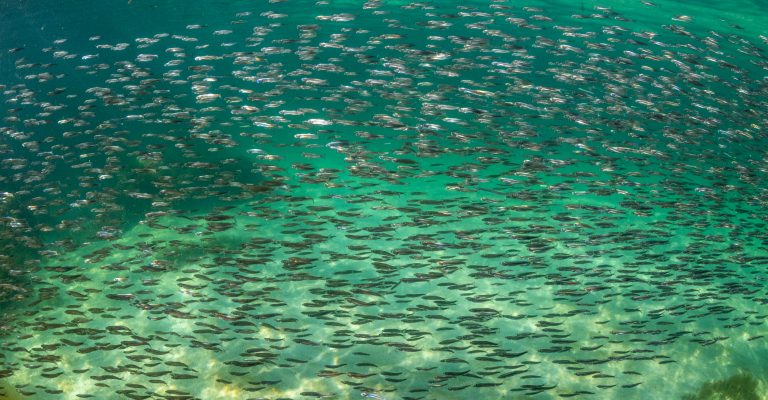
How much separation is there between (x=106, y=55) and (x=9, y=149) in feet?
28.0

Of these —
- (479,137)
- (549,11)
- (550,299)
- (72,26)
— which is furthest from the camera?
(72,26)

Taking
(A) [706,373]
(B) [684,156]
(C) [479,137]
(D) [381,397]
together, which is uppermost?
(C) [479,137]

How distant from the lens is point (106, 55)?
102 ft

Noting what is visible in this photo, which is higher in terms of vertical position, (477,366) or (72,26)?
(72,26)

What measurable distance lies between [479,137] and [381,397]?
187 inches

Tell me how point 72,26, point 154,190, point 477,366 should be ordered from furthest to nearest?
point 72,26 < point 154,190 < point 477,366

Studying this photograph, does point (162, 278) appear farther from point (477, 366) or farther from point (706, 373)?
point (706, 373)

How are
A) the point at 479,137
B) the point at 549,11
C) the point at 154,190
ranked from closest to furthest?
1. the point at 479,137
2. the point at 154,190
3. the point at 549,11

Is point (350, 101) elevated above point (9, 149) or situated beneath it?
elevated above

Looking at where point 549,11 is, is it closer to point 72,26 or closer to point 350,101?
point 350,101

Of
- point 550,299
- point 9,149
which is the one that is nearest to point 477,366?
point 550,299

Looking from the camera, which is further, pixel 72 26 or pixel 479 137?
pixel 72 26

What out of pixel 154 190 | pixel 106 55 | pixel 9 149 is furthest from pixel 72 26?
pixel 154 190

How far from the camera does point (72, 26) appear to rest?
27.7 metres
